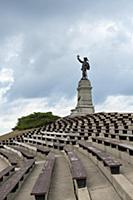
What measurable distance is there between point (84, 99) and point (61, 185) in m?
27.1

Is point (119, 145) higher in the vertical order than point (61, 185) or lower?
higher

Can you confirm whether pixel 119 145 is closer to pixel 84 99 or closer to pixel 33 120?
pixel 84 99

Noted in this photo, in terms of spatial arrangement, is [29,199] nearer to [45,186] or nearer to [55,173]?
[45,186]

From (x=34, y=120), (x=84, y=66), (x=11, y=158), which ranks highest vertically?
(x=84, y=66)

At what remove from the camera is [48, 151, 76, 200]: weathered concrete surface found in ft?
15.3

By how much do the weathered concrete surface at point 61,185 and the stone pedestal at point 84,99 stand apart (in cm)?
2451

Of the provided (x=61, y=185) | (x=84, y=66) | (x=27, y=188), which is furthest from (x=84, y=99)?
(x=61, y=185)

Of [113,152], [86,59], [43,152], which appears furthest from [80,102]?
[113,152]

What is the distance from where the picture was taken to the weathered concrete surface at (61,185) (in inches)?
184

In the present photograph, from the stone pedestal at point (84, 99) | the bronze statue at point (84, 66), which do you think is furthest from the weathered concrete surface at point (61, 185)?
the bronze statue at point (84, 66)

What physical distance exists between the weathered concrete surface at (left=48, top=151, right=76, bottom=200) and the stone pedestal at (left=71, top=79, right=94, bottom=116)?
24.5 meters

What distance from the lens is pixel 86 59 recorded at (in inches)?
1355

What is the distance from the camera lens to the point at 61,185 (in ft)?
17.7

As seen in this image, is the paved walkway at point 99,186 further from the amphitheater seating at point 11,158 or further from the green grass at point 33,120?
the green grass at point 33,120
